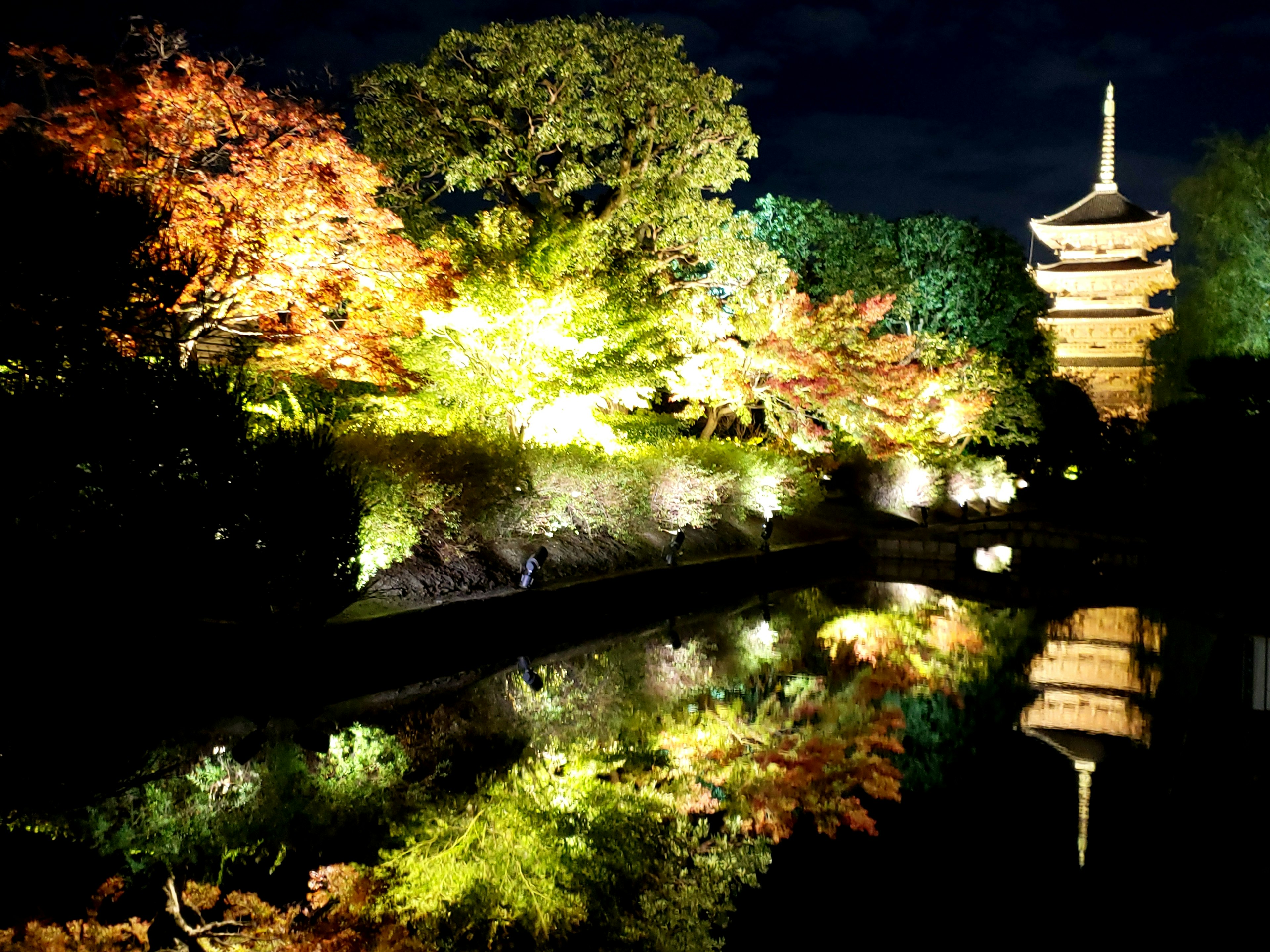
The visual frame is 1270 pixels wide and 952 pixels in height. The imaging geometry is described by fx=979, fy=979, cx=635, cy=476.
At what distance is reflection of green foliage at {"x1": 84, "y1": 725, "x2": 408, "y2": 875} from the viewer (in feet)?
18.6

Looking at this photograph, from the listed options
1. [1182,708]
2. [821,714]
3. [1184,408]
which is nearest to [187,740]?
[821,714]

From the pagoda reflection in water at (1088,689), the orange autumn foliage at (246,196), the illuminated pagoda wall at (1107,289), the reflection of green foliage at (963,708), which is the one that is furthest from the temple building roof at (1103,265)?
the orange autumn foliage at (246,196)

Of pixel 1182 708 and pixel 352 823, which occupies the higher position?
pixel 1182 708

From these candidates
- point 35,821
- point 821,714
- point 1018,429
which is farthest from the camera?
point 1018,429

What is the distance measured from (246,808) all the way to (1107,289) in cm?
4775

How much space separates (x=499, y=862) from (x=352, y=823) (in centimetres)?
112

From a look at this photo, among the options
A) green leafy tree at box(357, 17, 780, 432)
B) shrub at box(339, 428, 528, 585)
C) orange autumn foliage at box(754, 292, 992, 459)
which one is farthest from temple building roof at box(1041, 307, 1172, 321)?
shrub at box(339, 428, 528, 585)

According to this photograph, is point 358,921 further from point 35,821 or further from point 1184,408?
point 1184,408

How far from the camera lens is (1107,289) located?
45781 mm

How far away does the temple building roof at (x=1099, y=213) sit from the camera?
4588 centimetres

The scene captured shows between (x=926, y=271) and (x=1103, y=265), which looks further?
(x=1103, y=265)

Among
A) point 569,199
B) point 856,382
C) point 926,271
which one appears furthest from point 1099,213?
point 569,199

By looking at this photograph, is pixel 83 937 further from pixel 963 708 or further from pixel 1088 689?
pixel 1088 689

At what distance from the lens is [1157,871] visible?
5.30m
